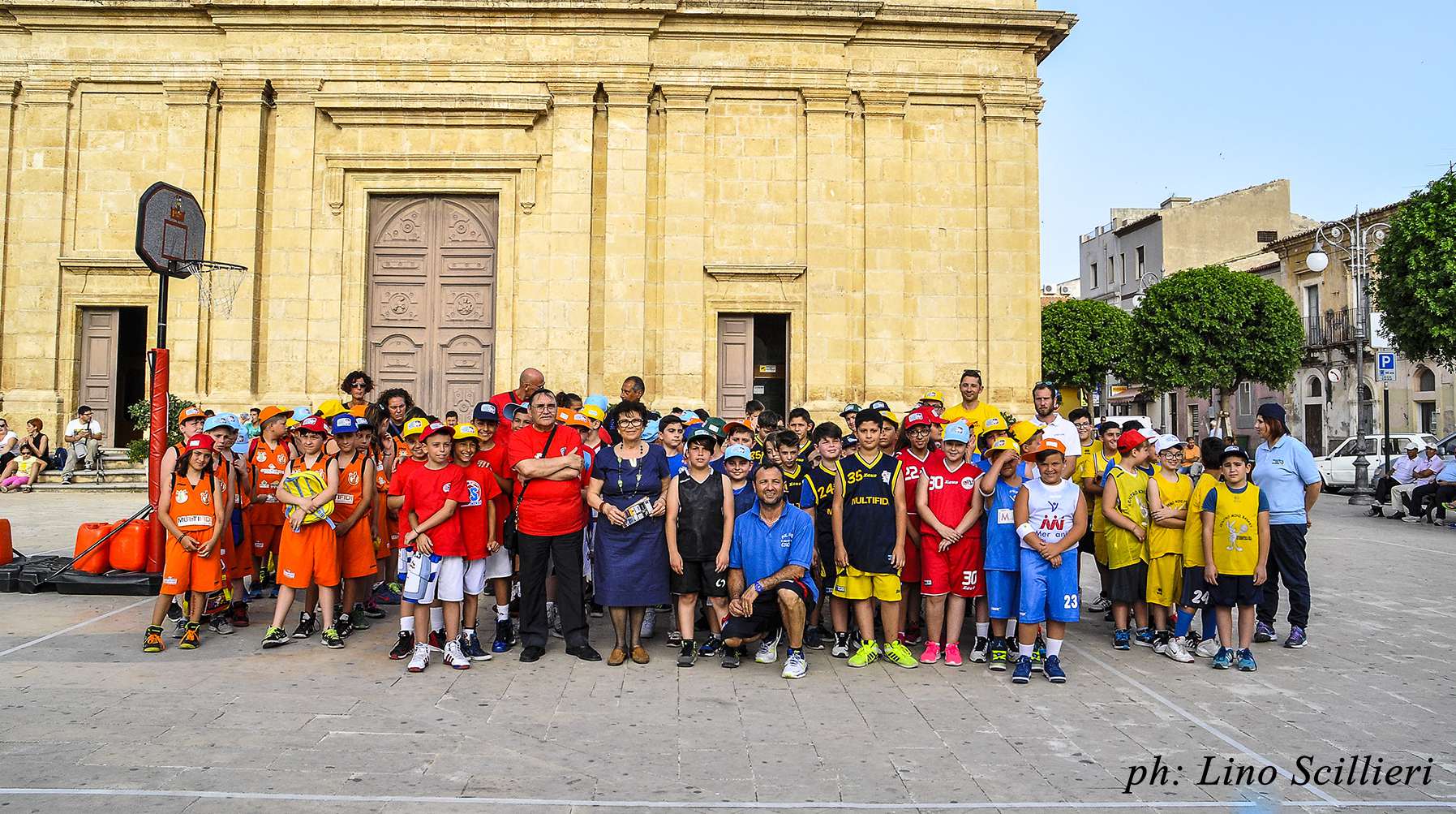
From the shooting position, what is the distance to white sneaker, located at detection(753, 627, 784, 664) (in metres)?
7.57

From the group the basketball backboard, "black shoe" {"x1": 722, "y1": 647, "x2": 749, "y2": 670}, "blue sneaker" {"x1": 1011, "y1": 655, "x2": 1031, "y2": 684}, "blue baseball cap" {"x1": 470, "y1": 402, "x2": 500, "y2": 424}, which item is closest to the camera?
"blue sneaker" {"x1": 1011, "y1": 655, "x2": 1031, "y2": 684}

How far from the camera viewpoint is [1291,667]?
7617 mm

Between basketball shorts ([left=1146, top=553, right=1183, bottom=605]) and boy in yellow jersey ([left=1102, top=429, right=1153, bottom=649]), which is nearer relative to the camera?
basketball shorts ([left=1146, top=553, right=1183, bottom=605])

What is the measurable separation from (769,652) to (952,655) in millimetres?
1417

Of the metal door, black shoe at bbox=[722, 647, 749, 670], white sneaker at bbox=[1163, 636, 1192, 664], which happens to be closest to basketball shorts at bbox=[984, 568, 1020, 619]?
white sneaker at bbox=[1163, 636, 1192, 664]

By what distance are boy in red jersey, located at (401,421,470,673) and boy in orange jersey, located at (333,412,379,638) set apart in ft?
2.78

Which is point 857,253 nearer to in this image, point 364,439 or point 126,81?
point 364,439

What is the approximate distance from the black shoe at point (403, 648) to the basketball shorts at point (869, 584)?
3.33m

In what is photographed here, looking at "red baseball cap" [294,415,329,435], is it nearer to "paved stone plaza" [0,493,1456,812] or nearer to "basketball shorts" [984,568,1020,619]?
"paved stone plaza" [0,493,1456,812]

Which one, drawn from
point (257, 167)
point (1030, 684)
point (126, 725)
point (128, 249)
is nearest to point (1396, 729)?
point (1030, 684)

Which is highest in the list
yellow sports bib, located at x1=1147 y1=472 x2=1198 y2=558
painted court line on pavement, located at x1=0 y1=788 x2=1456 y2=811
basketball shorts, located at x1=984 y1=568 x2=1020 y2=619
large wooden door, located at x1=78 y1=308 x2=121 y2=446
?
large wooden door, located at x1=78 y1=308 x2=121 y2=446

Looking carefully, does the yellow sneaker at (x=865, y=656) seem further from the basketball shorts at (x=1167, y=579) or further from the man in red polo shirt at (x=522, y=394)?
the man in red polo shirt at (x=522, y=394)

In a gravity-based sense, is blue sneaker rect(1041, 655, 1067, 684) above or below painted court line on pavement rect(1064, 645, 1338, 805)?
above

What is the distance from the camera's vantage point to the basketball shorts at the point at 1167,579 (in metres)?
8.12
